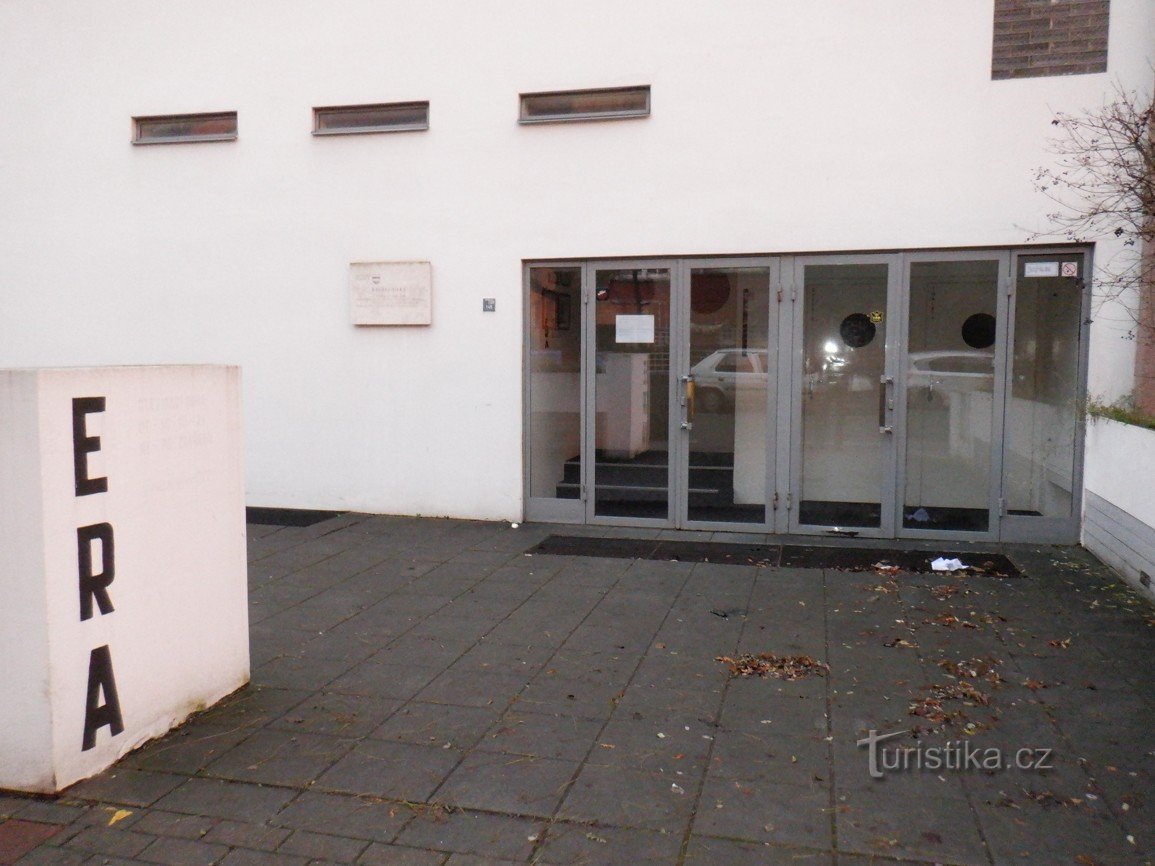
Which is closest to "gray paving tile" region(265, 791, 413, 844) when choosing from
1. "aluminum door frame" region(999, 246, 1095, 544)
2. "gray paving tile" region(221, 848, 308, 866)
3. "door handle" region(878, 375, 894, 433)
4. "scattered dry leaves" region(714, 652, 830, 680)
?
"gray paving tile" region(221, 848, 308, 866)

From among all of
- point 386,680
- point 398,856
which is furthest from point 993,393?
point 398,856

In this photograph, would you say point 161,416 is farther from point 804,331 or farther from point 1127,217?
point 1127,217

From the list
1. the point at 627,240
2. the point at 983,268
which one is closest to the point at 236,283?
the point at 627,240

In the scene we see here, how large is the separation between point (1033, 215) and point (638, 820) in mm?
6264

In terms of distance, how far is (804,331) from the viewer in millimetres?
8336

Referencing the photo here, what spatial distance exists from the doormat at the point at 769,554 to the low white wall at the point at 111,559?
11.9ft

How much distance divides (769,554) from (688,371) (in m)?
1.82

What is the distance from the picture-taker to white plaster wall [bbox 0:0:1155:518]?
7793mm

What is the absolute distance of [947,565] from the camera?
23.4ft

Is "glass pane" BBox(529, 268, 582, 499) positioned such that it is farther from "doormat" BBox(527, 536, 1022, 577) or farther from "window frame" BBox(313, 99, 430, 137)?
"window frame" BBox(313, 99, 430, 137)

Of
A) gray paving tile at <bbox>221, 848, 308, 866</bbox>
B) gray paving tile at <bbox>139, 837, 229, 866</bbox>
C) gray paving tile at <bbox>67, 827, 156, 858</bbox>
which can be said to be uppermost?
gray paving tile at <bbox>221, 848, 308, 866</bbox>

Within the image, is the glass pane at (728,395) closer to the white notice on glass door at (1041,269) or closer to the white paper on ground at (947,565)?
the white paper on ground at (947,565)

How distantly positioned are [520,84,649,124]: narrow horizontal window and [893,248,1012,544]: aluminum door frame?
8.69 ft

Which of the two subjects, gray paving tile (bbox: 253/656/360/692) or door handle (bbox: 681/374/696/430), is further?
door handle (bbox: 681/374/696/430)
